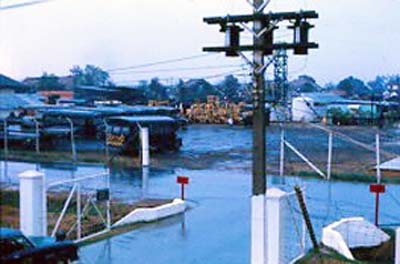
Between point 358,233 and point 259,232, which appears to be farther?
point 358,233

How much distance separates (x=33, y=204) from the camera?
28.8 ft

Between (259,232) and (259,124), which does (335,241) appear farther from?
(259,124)

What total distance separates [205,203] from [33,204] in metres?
6.92

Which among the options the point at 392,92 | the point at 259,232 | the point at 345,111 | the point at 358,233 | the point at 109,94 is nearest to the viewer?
the point at 259,232

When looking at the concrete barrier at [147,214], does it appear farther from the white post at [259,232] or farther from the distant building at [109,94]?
the distant building at [109,94]

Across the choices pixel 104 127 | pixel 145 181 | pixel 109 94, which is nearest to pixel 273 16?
pixel 145 181

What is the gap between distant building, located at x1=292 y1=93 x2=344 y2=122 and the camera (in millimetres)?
→ 45481

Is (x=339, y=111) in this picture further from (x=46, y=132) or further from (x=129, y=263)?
(x=129, y=263)

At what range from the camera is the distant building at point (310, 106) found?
4548 centimetres

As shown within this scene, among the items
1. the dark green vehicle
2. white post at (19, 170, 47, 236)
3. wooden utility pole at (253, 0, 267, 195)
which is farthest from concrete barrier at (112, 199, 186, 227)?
wooden utility pole at (253, 0, 267, 195)

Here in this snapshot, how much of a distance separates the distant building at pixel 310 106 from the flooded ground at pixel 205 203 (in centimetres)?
1751

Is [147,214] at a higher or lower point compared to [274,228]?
lower

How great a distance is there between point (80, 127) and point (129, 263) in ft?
72.1

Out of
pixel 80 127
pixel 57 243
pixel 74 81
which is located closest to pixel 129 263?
pixel 57 243
